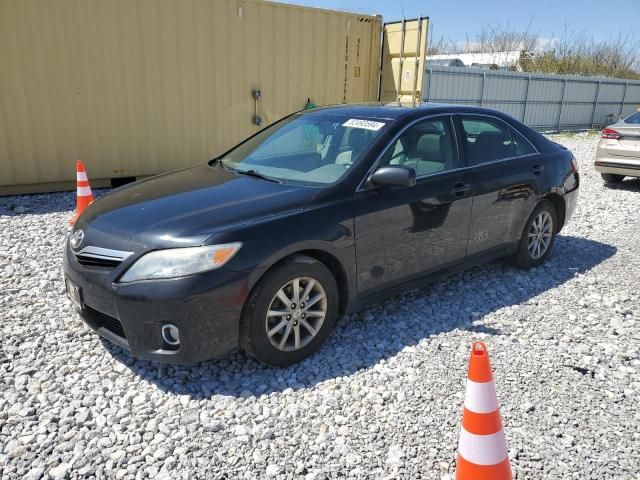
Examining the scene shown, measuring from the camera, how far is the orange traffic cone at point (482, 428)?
2.08 meters

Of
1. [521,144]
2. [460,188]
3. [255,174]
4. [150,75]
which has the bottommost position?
[460,188]

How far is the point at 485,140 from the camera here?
4.55 m

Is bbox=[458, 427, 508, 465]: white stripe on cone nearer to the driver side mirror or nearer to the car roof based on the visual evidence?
the driver side mirror

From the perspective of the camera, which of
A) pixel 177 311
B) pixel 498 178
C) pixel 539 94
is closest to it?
pixel 177 311

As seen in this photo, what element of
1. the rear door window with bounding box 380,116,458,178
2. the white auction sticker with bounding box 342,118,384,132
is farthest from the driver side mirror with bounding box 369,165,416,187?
the white auction sticker with bounding box 342,118,384,132

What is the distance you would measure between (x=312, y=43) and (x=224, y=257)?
7011mm

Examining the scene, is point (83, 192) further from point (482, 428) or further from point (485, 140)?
point (482, 428)

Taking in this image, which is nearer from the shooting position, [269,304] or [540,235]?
[269,304]

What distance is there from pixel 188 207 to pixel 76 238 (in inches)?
30.3

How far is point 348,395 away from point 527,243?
2.77m

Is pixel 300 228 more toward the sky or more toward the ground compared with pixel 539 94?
more toward the ground

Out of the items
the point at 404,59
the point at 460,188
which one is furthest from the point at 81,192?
the point at 404,59

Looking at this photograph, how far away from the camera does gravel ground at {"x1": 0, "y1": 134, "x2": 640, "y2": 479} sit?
256 cm

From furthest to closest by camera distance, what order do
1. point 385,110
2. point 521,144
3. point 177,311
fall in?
point 521,144 < point 385,110 < point 177,311
